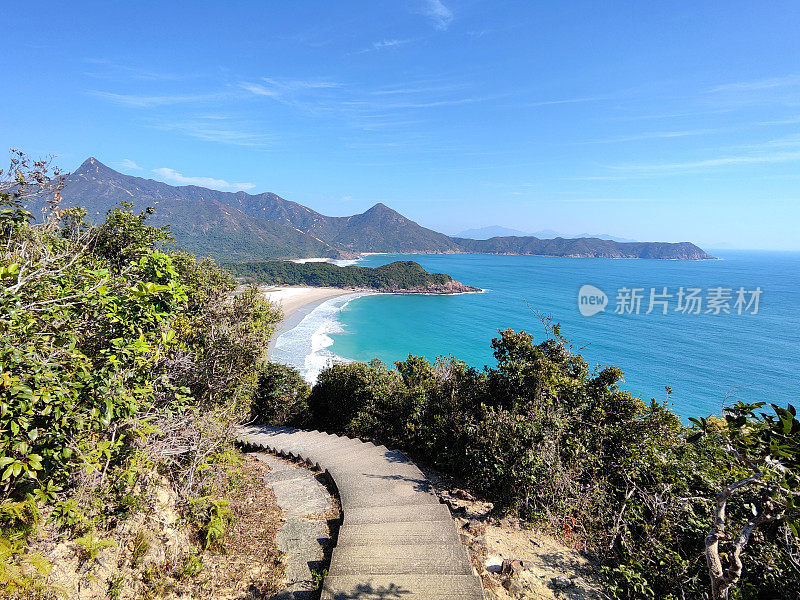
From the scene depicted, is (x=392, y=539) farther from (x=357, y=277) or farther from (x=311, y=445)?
(x=357, y=277)

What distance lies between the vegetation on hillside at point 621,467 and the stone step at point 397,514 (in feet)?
3.68

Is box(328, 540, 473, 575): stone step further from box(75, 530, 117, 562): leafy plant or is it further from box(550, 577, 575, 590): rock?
box(75, 530, 117, 562): leafy plant

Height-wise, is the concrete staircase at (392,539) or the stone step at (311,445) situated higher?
the concrete staircase at (392,539)

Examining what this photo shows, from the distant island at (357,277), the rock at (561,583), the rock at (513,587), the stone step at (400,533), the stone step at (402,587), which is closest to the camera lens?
the stone step at (402,587)

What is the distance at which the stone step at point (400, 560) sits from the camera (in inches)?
170

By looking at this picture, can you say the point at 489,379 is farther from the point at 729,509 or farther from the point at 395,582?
the point at 395,582

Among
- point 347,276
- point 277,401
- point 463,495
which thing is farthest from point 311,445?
point 347,276

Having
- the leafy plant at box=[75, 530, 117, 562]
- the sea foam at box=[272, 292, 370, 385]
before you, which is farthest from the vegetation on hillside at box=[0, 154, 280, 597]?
the sea foam at box=[272, 292, 370, 385]

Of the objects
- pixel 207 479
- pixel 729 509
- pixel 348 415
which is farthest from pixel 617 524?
pixel 348 415

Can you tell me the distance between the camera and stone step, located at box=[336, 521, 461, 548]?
16.1ft

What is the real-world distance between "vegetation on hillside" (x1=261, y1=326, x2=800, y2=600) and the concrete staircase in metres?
1.20

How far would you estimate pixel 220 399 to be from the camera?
23.0ft

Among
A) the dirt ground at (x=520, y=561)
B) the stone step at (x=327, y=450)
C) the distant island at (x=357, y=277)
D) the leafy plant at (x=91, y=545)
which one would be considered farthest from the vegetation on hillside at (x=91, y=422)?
the distant island at (x=357, y=277)

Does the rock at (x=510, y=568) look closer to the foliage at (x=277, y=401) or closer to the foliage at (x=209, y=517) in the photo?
the foliage at (x=209, y=517)
